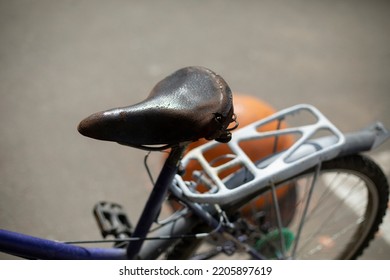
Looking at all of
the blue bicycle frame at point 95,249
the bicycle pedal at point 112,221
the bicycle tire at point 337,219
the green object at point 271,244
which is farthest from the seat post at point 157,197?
the green object at point 271,244

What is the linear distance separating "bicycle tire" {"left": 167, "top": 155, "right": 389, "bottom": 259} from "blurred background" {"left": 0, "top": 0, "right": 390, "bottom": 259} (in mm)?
208

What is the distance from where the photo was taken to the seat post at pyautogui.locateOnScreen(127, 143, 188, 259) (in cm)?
157

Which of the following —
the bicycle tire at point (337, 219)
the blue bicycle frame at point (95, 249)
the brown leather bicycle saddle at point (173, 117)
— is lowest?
the bicycle tire at point (337, 219)

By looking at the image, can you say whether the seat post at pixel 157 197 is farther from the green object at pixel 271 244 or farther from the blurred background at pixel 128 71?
the blurred background at pixel 128 71

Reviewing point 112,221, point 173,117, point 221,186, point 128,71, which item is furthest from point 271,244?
point 128,71

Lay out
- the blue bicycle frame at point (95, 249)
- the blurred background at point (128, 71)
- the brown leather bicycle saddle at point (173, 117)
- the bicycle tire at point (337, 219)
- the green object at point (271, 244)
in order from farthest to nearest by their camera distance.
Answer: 1. the blurred background at point (128, 71)
2. the green object at point (271, 244)
3. the bicycle tire at point (337, 219)
4. the blue bicycle frame at point (95, 249)
5. the brown leather bicycle saddle at point (173, 117)

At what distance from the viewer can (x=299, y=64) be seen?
11.9 feet

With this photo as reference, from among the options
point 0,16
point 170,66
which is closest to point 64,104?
point 170,66

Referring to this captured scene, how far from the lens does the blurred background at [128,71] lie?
278 cm

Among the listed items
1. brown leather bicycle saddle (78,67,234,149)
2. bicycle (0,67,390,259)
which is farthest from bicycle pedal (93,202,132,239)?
brown leather bicycle saddle (78,67,234,149)

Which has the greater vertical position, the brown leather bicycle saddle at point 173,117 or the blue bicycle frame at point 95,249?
the brown leather bicycle saddle at point 173,117

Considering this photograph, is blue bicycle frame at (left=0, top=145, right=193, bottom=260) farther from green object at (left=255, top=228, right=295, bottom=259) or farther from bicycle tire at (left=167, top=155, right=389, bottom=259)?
green object at (left=255, top=228, right=295, bottom=259)

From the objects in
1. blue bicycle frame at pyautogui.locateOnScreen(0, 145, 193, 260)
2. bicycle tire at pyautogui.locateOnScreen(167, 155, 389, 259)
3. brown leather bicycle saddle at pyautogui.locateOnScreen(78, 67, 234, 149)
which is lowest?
bicycle tire at pyautogui.locateOnScreen(167, 155, 389, 259)
